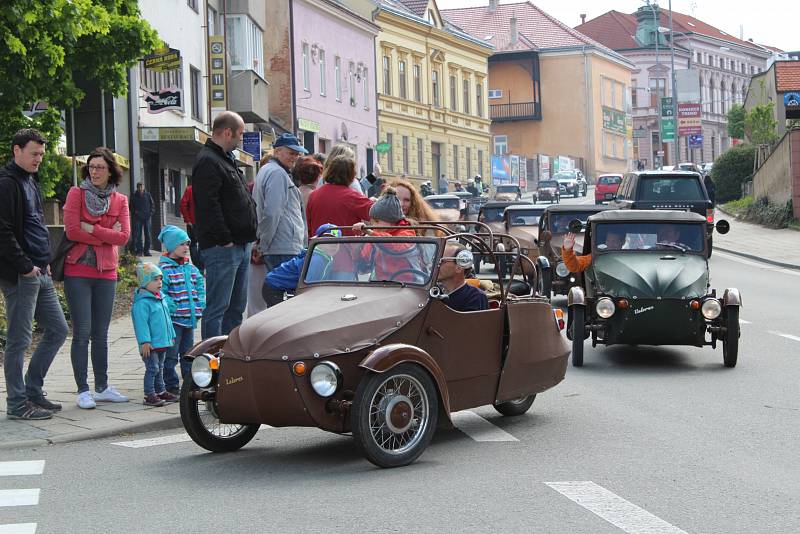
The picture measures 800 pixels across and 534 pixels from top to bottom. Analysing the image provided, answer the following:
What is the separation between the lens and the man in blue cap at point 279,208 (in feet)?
37.3

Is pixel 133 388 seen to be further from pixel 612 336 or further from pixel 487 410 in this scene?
pixel 612 336

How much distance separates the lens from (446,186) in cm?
7025

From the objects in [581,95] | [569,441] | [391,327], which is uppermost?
[581,95]

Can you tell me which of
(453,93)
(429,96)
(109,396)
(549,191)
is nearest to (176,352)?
(109,396)

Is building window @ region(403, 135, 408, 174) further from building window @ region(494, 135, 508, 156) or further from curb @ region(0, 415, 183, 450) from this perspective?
curb @ region(0, 415, 183, 450)

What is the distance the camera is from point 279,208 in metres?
11.3

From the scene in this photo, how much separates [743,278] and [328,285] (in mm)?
19719

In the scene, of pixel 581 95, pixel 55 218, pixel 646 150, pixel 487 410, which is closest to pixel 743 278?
pixel 55 218

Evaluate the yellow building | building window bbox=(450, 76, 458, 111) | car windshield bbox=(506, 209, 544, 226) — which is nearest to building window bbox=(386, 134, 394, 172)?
the yellow building

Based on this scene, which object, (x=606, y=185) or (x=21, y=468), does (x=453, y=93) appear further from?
(x=21, y=468)

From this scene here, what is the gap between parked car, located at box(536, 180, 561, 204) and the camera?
76.6 metres

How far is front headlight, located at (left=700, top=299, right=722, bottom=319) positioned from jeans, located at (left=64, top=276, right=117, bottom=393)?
579cm

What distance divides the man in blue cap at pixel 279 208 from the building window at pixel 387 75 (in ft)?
185

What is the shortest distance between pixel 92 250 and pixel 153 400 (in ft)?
4.06
